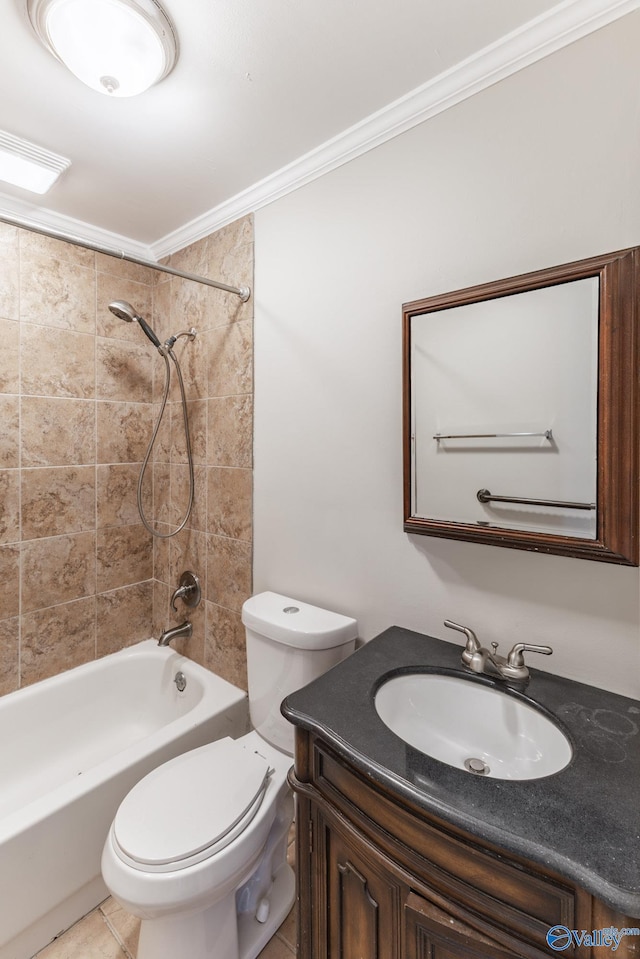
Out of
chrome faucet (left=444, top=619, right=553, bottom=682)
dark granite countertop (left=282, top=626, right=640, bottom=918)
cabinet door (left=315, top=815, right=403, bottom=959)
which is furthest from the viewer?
chrome faucet (left=444, top=619, right=553, bottom=682)

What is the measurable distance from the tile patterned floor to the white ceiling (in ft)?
8.14

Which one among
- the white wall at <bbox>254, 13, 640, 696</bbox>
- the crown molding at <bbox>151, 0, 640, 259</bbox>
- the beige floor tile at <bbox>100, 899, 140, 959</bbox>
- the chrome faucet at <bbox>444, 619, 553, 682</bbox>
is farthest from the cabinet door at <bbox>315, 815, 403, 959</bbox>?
the crown molding at <bbox>151, 0, 640, 259</bbox>

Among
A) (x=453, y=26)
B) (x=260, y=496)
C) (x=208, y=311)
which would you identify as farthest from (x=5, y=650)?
(x=453, y=26)

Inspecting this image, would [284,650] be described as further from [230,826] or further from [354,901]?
[354,901]

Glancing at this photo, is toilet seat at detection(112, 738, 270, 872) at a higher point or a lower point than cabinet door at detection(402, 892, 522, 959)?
lower

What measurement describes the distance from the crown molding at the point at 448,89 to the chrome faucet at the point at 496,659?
1.42m

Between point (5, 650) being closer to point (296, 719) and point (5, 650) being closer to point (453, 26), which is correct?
point (296, 719)

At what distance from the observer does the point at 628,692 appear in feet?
3.29

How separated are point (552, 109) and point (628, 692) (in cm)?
139

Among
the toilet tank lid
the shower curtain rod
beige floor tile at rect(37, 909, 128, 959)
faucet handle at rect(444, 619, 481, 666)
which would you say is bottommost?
beige floor tile at rect(37, 909, 128, 959)

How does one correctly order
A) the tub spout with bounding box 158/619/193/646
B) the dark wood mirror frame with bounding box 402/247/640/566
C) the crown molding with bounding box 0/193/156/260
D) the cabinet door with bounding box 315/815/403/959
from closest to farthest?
1. the cabinet door with bounding box 315/815/403/959
2. the dark wood mirror frame with bounding box 402/247/640/566
3. the crown molding with bounding box 0/193/156/260
4. the tub spout with bounding box 158/619/193/646

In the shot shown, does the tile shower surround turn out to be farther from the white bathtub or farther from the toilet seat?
the toilet seat

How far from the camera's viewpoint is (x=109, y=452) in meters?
2.13

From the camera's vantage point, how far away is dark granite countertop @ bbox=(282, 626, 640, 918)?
619 millimetres
